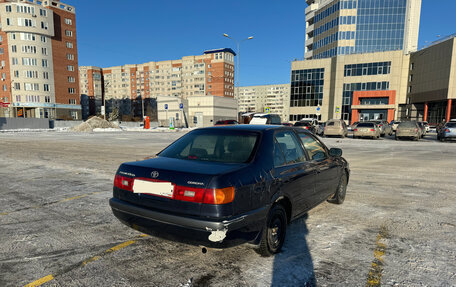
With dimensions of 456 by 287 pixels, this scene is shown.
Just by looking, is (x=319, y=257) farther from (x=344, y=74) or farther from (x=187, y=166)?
(x=344, y=74)

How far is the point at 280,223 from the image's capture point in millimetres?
2979

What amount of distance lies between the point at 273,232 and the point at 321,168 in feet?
4.74

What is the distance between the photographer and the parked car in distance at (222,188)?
92.4 inches

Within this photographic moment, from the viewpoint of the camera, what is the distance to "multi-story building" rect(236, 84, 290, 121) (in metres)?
174

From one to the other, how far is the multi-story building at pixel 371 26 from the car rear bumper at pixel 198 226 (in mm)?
63323

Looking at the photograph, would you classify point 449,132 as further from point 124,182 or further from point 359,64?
point 359,64

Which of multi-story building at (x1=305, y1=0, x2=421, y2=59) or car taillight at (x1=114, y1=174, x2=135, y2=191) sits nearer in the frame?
car taillight at (x1=114, y1=174, x2=135, y2=191)

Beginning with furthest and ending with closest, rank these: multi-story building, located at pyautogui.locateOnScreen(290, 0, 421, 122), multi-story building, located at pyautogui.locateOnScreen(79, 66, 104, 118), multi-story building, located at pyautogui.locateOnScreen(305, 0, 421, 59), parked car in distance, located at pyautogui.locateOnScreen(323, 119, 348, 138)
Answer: multi-story building, located at pyautogui.locateOnScreen(79, 66, 104, 118), multi-story building, located at pyautogui.locateOnScreen(305, 0, 421, 59), multi-story building, located at pyautogui.locateOnScreen(290, 0, 421, 122), parked car in distance, located at pyautogui.locateOnScreen(323, 119, 348, 138)

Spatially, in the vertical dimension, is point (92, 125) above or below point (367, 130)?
below

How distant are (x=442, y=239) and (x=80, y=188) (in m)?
Answer: 6.43

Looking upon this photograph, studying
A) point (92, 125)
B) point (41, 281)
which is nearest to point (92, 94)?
point (92, 125)

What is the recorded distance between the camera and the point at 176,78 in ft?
364

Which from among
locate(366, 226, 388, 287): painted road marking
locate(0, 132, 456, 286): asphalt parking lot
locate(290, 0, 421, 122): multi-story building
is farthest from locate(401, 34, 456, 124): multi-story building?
locate(366, 226, 388, 287): painted road marking

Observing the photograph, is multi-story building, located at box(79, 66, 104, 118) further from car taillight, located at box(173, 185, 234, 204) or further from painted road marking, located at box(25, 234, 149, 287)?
car taillight, located at box(173, 185, 234, 204)
